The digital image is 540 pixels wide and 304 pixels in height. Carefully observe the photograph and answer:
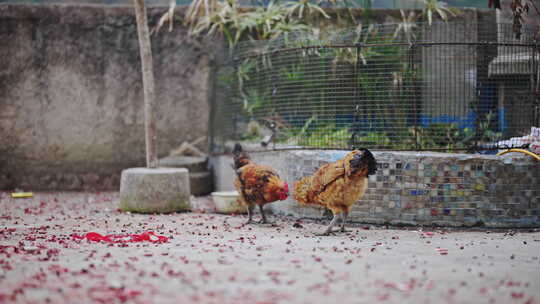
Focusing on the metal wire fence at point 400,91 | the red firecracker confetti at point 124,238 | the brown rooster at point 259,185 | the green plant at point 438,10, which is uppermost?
the green plant at point 438,10

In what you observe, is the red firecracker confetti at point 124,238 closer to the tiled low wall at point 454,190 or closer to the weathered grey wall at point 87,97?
the tiled low wall at point 454,190

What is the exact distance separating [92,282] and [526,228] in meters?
5.21

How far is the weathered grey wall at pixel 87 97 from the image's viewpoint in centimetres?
1120

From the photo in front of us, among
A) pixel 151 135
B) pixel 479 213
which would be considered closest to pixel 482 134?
pixel 479 213

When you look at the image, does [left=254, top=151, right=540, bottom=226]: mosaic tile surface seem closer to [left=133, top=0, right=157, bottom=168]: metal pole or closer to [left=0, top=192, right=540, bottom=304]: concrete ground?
[left=0, top=192, right=540, bottom=304]: concrete ground

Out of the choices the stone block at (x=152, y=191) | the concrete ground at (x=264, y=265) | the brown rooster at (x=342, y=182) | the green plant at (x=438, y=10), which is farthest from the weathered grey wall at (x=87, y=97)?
the brown rooster at (x=342, y=182)

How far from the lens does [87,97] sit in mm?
11344

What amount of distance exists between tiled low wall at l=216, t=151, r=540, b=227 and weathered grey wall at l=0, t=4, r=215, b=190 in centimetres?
482

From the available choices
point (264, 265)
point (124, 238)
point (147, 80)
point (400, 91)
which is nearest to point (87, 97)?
point (147, 80)

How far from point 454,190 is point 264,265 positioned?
336 cm

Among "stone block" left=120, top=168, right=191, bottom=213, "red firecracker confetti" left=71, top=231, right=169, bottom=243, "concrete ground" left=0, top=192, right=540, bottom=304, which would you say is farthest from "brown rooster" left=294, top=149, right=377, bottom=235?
"stone block" left=120, top=168, right=191, bottom=213

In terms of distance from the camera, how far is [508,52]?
27.9ft

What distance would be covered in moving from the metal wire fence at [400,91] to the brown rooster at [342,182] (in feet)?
4.27

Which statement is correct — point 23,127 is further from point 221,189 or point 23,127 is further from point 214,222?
point 214,222
